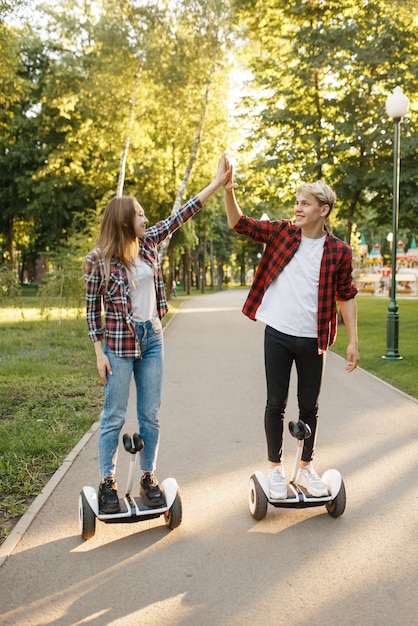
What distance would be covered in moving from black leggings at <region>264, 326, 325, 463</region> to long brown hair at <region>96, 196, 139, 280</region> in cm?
99

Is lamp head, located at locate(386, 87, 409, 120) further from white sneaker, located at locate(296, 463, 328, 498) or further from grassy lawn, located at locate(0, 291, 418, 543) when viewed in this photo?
white sneaker, located at locate(296, 463, 328, 498)

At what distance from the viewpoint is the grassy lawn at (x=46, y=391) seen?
486cm

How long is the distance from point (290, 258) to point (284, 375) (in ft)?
2.34

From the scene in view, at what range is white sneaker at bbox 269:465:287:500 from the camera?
3.96 m

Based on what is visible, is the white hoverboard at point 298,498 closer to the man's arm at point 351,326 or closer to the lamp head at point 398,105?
the man's arm at point 351,326

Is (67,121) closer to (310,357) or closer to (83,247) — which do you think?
(83,247)

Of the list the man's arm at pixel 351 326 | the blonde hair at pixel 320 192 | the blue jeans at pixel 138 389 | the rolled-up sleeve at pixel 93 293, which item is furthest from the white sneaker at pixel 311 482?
the blonde hair at pixel 320 192

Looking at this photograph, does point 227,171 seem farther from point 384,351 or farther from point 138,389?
point 384,351

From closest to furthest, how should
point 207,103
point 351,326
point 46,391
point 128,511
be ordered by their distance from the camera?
point 128,511 → point 351,326 → point 46,391 → point 207,103

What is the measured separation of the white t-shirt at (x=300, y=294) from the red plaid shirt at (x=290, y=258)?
0.04 meters

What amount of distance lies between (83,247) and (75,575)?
1496cm

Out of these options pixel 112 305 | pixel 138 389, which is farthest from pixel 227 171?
pixel 138 389

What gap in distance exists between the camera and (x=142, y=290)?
383 cm

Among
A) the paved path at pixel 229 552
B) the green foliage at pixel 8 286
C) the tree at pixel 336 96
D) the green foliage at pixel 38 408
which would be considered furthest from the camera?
the tree at pixel 336 96
